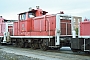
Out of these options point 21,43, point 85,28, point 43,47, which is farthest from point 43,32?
point 85,28

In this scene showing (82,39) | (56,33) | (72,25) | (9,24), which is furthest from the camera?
(9,24)

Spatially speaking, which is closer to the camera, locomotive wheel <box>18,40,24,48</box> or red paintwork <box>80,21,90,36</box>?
red paintwork <box>80,21,90,36</box>

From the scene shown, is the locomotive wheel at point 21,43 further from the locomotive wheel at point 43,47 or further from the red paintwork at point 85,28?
the red paintwork at point 85,28

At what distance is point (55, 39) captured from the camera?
568 inches

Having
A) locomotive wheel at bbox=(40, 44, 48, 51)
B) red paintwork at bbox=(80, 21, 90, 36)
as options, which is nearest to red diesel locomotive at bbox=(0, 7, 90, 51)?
locomotive wheel at bbox=(40, 44, 48, 51)

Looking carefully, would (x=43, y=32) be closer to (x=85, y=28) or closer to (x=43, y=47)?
(x=43, y=47)

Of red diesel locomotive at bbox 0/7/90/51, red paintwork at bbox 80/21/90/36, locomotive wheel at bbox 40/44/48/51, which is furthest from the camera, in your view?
locomotive wheel at bbox 40/44/48/51

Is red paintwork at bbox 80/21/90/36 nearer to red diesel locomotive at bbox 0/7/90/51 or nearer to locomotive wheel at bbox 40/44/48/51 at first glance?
red diesel locomotive at bbox 0/7/90/51

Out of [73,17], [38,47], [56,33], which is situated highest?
[73,17]

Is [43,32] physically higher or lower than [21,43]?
higher

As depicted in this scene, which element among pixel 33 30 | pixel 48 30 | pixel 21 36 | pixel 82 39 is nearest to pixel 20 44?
pixel 21 36

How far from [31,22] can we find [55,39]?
3761mm

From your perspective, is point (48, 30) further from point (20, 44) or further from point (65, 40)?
point (20, 44)

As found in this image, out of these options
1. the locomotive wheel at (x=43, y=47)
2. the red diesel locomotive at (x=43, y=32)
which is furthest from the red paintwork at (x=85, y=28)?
the locomotive wheel at (x=43, y=47)
